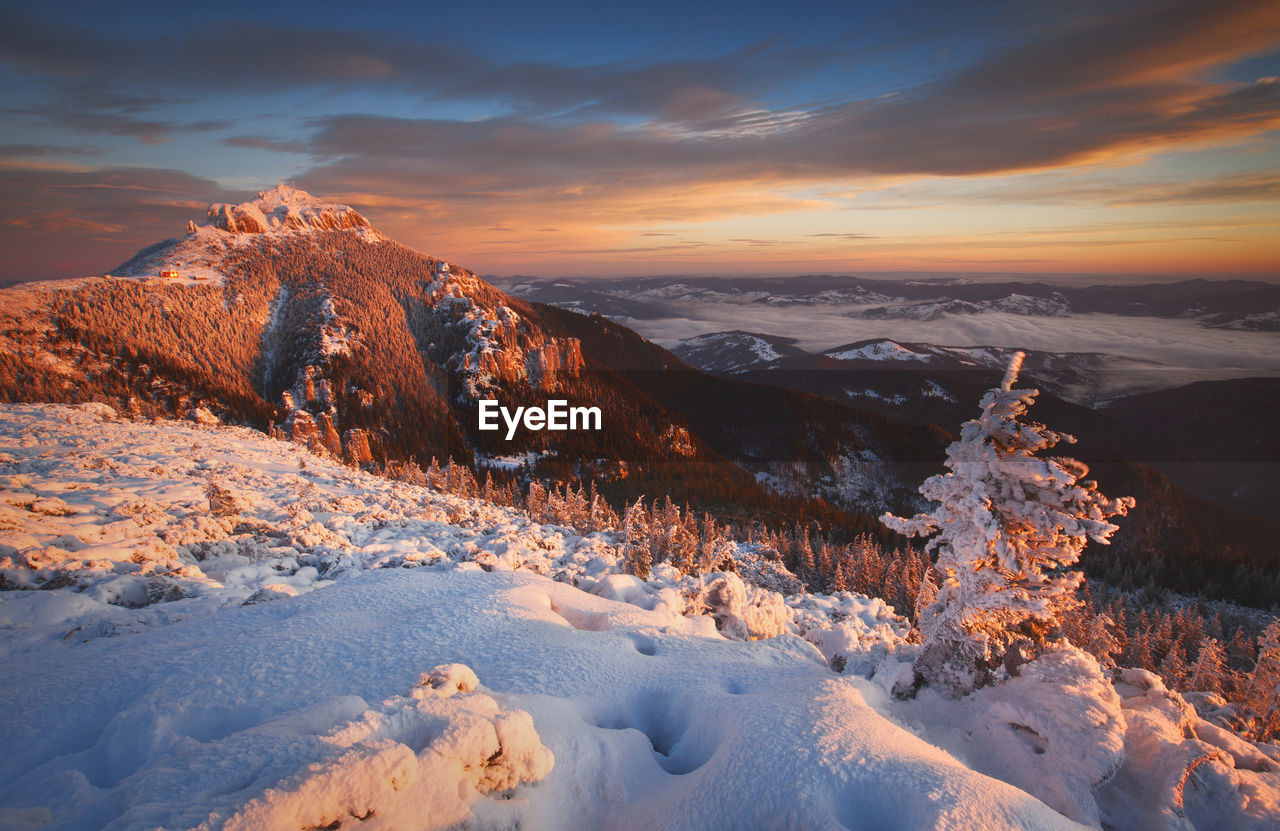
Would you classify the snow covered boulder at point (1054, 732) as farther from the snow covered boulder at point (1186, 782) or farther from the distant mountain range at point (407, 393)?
the distant mountain range at point (407, 393)

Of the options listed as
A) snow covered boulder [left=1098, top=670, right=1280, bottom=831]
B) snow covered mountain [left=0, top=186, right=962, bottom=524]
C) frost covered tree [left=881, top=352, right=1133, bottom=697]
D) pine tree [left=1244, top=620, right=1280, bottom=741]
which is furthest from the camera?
snow covered mountain [left=0, top=186, right=962, bottom=524]

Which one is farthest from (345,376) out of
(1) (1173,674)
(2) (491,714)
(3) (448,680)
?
(1) (1173,674)

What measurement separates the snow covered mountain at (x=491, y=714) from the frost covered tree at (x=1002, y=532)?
0.81 m

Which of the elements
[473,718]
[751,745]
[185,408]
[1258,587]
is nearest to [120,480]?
[473,718]

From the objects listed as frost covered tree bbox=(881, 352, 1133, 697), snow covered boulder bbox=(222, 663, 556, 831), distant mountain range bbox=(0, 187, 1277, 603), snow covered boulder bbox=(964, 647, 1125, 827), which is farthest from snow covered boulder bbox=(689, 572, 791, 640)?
distant mountain range bbox=(0, 187, 1277, 603)

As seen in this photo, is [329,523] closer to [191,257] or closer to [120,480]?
[120,480]

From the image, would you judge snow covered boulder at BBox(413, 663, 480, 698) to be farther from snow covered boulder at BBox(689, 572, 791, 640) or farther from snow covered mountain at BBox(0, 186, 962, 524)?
snow covered mountain at BBox(0, 186, 962, 524)

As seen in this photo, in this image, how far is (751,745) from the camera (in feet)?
21.9

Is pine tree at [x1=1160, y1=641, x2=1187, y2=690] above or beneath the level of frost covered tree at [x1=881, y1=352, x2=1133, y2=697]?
beneath

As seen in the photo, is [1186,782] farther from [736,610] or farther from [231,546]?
[231,546]

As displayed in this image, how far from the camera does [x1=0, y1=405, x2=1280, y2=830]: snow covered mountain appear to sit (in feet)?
17.8

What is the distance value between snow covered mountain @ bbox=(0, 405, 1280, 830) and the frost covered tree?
0.81m

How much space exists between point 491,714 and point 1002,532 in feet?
31.7

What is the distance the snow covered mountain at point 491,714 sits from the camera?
5.43 meters
